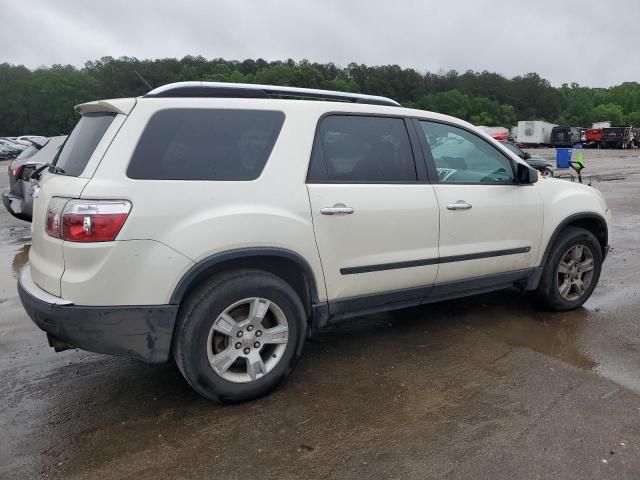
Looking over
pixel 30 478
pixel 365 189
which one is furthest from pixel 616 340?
pixel 30 478

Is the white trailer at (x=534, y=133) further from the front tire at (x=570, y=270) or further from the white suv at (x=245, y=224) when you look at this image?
the white suv at (x=245, y=224)

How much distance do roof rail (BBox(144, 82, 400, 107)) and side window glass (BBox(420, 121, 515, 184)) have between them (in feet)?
2.30

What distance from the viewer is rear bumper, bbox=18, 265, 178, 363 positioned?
9.29ft

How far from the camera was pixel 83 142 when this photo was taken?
3246 mm

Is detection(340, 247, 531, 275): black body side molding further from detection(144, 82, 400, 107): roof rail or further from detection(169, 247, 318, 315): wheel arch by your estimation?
detection(144, 82, 400, 107): roof rail

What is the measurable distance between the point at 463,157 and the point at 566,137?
2313 inches

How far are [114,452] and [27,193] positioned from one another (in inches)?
239

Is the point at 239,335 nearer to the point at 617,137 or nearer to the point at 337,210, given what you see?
the point at 337,210

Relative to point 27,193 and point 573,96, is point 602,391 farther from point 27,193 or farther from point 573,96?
point 573,96

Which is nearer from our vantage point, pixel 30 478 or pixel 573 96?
pixel 30 478

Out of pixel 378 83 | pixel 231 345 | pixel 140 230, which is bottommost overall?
pixel 231 345

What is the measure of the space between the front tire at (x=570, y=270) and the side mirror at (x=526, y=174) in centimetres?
72

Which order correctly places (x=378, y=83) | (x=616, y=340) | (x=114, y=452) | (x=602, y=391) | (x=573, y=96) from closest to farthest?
(x=114, y=452) < (x=602, y=391) < (x=616, y=340) < (x=378, y=83) < (x=573, y=96)

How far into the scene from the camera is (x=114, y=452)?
9.23ft
